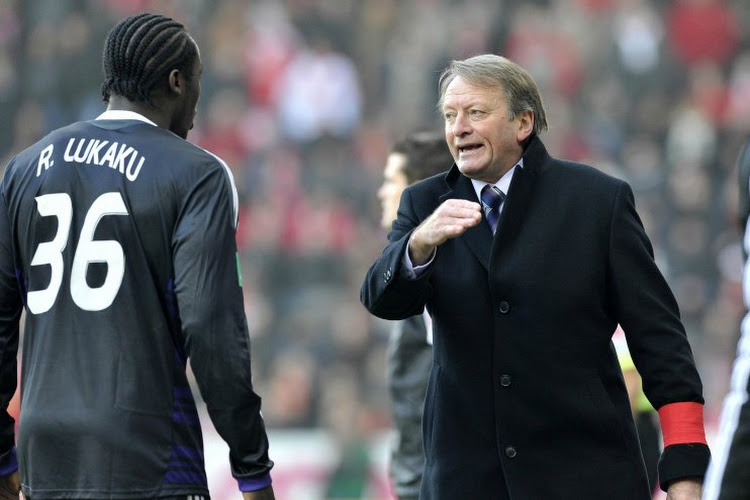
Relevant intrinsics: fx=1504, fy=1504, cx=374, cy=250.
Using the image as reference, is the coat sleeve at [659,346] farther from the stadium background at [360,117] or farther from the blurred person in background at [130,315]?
the stadium background at [360,117]

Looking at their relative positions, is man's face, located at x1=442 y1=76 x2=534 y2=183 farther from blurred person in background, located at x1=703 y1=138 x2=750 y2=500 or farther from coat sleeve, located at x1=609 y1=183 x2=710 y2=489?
blurred person in background, located at x1=703 y1=138 x2=750 y2=500

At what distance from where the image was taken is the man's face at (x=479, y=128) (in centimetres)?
427

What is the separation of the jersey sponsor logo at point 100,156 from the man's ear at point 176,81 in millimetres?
216

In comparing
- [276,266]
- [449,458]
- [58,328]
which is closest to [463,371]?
[449,458]

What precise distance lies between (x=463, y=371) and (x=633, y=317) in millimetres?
499

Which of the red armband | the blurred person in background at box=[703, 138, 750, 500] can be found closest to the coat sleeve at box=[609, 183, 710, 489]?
the red armband

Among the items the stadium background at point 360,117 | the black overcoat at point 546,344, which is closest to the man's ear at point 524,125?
the black overcoat at point 546,344

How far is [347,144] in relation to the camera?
1495 centimetres

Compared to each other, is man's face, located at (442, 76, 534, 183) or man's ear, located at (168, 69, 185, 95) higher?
man's ear, located at (168, 69, 185, 95)

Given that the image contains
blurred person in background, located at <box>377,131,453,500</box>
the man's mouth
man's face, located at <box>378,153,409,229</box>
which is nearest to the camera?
the man's mouth

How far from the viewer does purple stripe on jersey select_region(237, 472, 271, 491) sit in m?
4.00

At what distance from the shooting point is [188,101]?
4.25 m

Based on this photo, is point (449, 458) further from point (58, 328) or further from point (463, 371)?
point (58, 328)

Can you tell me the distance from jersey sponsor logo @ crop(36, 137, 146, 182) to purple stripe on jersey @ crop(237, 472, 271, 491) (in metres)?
0.86
